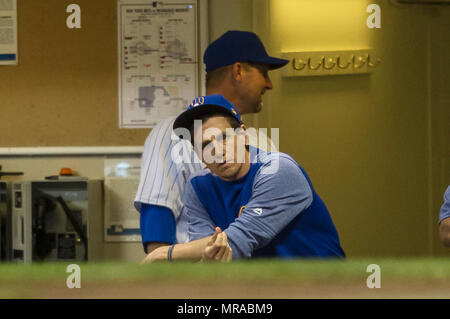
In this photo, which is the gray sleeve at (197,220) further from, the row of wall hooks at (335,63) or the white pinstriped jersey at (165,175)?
the row of wall hooks at (335,63)

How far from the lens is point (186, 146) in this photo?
2.48 feet

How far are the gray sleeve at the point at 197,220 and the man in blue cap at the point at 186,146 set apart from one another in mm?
128

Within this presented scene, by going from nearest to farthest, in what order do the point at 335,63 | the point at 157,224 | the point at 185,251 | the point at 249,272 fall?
the point at 249,272 → the point at 185,251 → the point at 157,224 → the point at 335,63

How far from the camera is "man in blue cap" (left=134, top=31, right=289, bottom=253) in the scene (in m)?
0.73

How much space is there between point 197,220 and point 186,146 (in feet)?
0.63

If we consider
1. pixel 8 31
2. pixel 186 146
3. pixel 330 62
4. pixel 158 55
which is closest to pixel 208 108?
pixel 186 146

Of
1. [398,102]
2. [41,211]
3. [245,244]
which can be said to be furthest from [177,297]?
[398,102]

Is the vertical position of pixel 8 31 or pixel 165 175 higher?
pixel 8 31

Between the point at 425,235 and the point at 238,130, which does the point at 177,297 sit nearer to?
the point at 238,130

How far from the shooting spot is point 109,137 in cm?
196

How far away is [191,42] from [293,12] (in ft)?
1.21

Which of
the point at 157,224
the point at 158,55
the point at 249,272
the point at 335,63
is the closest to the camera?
the point at 249,272

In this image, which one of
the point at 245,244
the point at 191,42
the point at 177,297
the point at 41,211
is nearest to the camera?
the point at 177,297

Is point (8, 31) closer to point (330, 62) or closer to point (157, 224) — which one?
point (330, 62)
